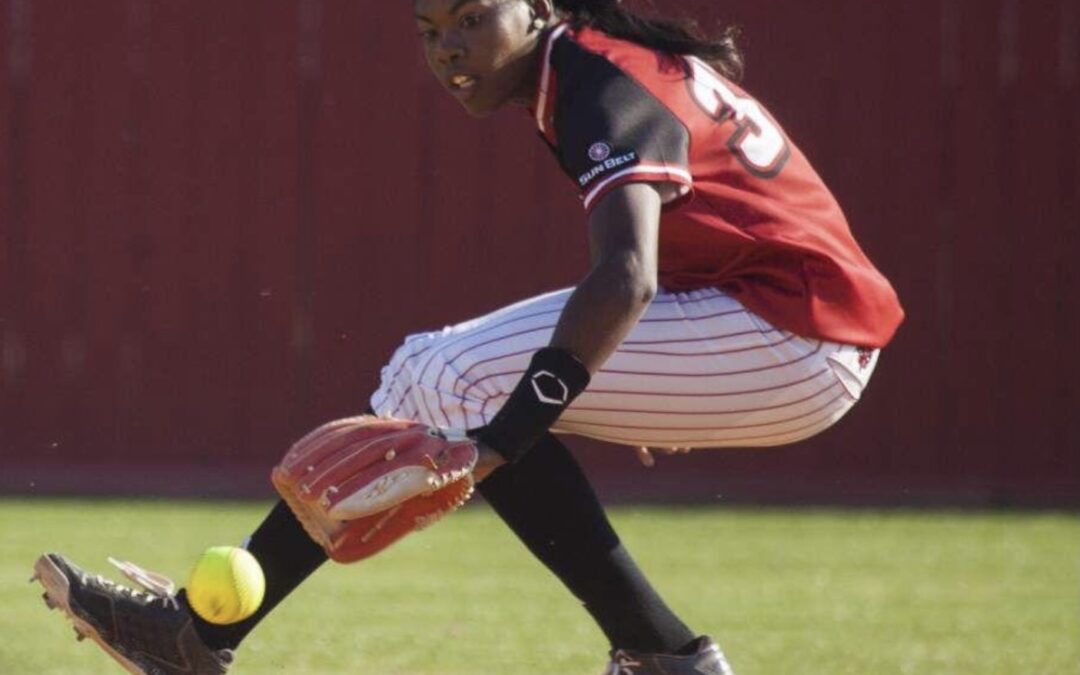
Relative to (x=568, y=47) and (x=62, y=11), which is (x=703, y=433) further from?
(x=62, y=11)

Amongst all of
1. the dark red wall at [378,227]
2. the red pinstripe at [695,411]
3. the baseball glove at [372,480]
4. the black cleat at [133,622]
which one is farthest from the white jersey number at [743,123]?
the dark red wall at [378,227]

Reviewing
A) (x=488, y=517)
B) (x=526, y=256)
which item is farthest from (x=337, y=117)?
(x=488, y=517)

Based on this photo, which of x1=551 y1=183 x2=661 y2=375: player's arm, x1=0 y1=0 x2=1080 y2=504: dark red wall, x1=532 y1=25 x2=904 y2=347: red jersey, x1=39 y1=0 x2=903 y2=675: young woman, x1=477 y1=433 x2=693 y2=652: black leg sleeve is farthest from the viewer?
x1=0 y1=0 x2=1080 y2=504: dark red wall

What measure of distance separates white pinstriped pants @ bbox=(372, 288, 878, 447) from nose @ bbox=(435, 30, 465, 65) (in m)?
0.46

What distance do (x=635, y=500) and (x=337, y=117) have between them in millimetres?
2230

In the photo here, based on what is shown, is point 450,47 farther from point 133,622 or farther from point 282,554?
point 133,622

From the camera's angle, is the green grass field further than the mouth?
Yes

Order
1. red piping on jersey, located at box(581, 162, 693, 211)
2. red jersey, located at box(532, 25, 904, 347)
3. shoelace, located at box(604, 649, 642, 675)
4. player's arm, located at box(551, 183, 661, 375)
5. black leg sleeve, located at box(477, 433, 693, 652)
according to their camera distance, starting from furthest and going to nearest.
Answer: shoelace, located at box(604, 649, 642, 675) < black leg sleeve, located at box(477, 433, 693, 652) < red jersey, located at box(532, 25, 904, 347) < red piping on jersey, located at box(581, 162, 693, 211) < player's arm, located at box(551, 183, 661, 375)

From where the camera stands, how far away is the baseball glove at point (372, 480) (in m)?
3.38

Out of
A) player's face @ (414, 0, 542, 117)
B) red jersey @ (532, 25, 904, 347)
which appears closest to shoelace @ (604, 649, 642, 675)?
red jersey @ (532, 25, 904, 347)

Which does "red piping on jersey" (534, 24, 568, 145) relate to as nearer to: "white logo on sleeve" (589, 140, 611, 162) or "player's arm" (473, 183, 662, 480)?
"white logo on sleeve" (589, 140, 611, 162)

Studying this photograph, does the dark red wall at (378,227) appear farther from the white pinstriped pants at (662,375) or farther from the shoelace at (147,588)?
the white pinstriped pants at (662,375)

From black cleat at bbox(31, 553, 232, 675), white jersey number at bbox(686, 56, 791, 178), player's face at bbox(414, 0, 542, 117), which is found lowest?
black cleat at bbox(31, 553, 232, 675)

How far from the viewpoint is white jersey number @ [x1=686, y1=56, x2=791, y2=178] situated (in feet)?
12.7
